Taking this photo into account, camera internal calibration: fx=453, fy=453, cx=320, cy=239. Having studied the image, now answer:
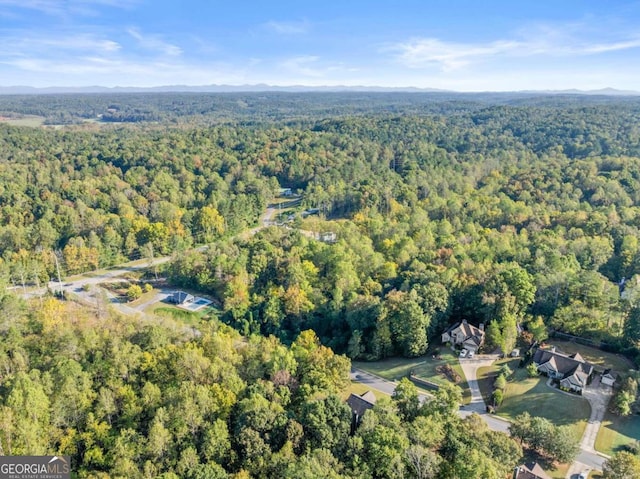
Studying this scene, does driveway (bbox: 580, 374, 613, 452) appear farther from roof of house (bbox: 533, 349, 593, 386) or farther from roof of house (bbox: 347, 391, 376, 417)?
roof of house (bbox: 347, 391, 376, 417)

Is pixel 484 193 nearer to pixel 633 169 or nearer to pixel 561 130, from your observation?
pixel 633 169

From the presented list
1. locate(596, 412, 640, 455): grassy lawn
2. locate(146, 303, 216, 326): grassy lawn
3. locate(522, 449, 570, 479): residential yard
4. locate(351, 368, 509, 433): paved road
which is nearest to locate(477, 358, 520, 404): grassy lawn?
locate(351, 368, 509, 433): paved road

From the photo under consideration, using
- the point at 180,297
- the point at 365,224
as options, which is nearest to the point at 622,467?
the point at 180,297

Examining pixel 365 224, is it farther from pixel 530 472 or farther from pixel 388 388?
pixel 530 472

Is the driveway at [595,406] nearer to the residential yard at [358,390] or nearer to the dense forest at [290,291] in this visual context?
the dense forest at [290,291]

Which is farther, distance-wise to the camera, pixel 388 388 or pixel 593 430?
pixel 388 388

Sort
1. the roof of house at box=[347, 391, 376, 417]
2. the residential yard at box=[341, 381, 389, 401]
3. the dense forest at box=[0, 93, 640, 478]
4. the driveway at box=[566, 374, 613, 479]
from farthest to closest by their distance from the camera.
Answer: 1. the residential yard at box=[341, 381, 389, 401]
2. the roof of house at box=[347, 391, 376, 417]
3. the driveway at box=[566, 374, 613, 479]
4. the dense forest at box=[0, 93, 640, 478]

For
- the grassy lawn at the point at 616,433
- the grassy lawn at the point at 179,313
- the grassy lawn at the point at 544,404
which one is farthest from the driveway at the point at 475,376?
the grassy lawn at the point at 179,313
